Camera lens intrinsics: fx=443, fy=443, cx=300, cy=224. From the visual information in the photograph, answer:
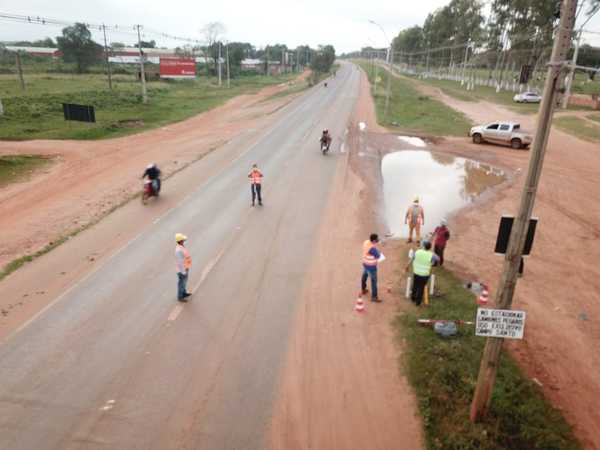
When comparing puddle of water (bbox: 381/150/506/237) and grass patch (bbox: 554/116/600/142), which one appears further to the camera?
grass patch (bbox: 554/116/600/142)

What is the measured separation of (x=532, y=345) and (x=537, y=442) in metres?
2.90

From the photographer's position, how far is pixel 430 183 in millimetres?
22172

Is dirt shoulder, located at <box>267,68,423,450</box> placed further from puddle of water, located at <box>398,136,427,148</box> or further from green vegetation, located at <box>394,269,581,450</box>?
puddle of water, located at <box>398,136,427,148</box>

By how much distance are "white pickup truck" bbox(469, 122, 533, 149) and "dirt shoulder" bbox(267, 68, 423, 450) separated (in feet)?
66.3

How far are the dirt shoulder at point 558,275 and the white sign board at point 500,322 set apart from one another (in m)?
2.33

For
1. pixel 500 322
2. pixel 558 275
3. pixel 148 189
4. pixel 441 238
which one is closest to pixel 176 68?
pixel 148 189

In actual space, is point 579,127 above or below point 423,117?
above

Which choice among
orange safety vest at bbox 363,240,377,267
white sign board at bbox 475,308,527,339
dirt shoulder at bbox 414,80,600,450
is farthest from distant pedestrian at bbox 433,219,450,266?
white sign board at bbox 475,308,527,339

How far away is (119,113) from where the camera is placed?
40969 mm

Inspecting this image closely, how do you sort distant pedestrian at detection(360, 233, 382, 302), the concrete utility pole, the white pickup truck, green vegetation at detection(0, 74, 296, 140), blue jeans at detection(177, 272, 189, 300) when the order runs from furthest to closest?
green vegetation at detection(0, 74, 296, 140), the white pickup truck, blue jeans at detection(177, 272, 189, 300), distant pedestrian at detection(360, 233, 382, 302), the concrete utility pole

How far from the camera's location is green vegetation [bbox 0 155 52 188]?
22.2 metres

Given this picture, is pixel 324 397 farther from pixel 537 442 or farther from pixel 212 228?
pixel 212 228

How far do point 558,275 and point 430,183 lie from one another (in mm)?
10696

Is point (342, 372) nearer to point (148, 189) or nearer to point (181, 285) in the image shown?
point (181, 285)
